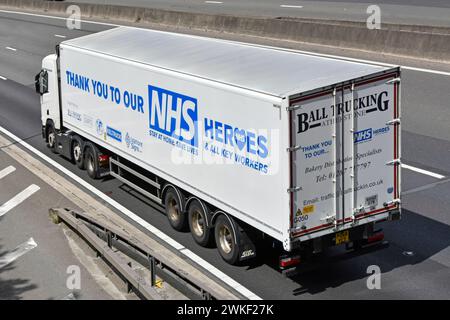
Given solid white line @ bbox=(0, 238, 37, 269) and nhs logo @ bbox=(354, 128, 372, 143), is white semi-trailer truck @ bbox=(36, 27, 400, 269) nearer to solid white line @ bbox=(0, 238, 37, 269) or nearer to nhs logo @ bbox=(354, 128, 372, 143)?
nhs logo @ bbox=(354, 128, 372, 143)

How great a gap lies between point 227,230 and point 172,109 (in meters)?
2.62

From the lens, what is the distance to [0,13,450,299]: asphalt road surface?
41.9ft

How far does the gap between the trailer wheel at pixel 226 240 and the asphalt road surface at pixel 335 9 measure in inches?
893

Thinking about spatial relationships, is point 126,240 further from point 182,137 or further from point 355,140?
point 355,140

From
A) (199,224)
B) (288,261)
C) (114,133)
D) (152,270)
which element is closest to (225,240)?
(199,224)

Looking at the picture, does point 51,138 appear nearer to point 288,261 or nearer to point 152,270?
point 152,270

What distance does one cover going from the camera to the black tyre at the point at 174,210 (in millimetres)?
15250

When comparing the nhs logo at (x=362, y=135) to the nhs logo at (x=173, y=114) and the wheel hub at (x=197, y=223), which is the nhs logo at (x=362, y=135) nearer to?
the nhs logo at (x=173, y=114)

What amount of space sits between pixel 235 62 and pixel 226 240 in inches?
129

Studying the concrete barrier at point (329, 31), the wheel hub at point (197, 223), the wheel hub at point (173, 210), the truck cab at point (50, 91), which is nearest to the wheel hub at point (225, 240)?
the wheel hub at point (197, 223)

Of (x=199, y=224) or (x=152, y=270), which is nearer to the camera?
(x=152, y=270)

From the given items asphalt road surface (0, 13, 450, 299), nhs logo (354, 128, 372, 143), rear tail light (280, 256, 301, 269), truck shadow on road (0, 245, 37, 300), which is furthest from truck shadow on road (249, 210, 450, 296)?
truck shadow on road (0, 245, 37, 300)

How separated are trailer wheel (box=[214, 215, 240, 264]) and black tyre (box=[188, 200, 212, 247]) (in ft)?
1.30

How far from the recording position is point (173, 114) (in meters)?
14.5
